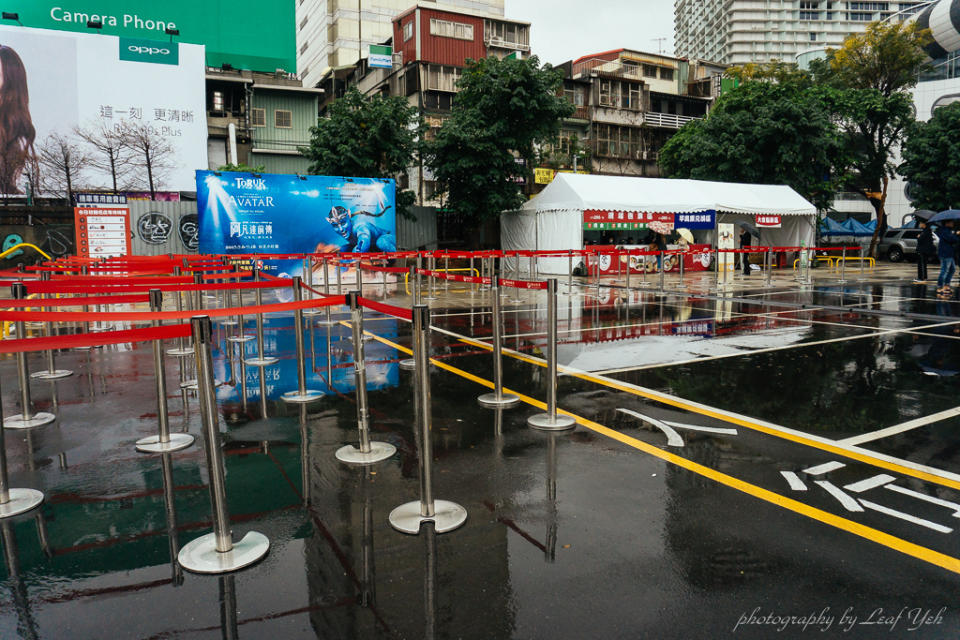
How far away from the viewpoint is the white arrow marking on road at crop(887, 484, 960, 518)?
3.99 metres

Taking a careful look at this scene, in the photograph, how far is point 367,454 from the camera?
501 centimetres

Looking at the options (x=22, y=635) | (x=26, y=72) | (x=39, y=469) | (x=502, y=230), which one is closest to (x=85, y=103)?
(x=26, y=72)

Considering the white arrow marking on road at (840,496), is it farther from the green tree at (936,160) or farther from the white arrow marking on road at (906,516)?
the green tree at (936,160)

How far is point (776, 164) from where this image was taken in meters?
34.5

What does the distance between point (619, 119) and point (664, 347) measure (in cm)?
4239

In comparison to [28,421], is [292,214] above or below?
above

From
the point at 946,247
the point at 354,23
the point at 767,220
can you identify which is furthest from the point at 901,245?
the point at 354,23

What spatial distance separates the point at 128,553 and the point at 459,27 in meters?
46.3

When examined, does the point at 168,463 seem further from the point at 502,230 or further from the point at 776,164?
the point at 776,164

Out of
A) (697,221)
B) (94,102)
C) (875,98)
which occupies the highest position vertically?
(875,98)

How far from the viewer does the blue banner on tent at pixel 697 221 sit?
91.5 ft

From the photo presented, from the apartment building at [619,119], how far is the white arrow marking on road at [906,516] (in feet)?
132

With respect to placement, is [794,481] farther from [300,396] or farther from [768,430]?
[300,396]

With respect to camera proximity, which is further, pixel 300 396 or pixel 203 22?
pixel 203 22
